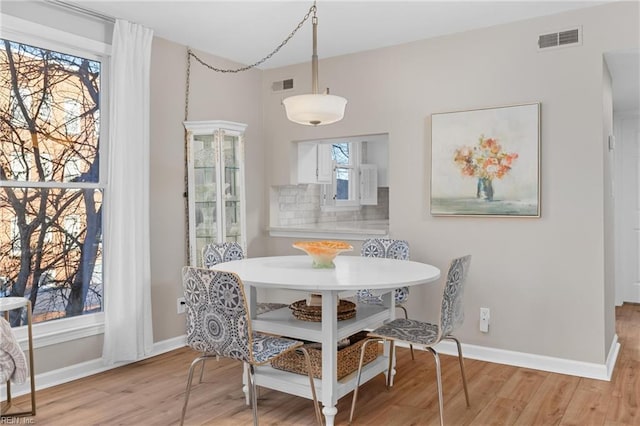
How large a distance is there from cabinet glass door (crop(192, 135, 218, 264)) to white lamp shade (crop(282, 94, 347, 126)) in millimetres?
1538

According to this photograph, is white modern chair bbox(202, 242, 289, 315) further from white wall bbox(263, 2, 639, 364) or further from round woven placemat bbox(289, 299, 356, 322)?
white wall bbox(263, 2, 639, 364)

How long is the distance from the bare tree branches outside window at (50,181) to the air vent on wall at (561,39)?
320 centimetres

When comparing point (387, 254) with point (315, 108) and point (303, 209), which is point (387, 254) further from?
point (303, 209)

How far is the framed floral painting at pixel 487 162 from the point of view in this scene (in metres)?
3.42

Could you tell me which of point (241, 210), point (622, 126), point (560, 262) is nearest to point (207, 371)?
point (241, 210)

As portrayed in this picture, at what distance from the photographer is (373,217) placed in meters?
6.75

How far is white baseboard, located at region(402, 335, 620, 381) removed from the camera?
3232 millimetres

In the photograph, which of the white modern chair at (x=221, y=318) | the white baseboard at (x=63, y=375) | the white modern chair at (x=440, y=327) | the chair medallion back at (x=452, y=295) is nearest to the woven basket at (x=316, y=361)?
the white modern chair at (x=440, y=327)

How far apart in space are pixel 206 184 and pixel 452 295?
2382 millimetres

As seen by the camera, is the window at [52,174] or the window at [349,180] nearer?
the window at [52,174]

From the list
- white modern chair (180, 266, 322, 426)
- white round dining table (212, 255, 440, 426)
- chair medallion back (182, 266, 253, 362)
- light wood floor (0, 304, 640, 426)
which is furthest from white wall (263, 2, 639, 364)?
chair medallion back (182, 266, 253, 362)

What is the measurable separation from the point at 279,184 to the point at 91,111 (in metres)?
1.92

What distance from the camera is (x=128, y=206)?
11.3ft

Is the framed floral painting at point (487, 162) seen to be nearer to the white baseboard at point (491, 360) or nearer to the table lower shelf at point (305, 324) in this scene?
the white baseboard at point (491, 360)
